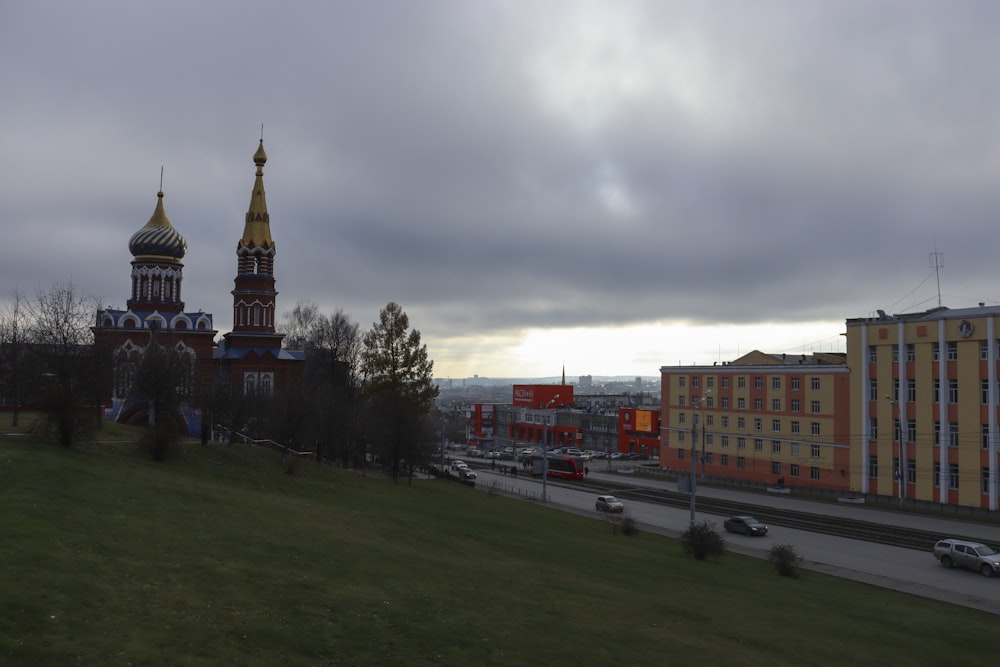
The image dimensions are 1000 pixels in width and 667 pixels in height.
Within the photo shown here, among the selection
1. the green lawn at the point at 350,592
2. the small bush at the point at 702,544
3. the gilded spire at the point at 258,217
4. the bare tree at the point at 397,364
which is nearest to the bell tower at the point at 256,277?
the gilded spire at the point at 258,217

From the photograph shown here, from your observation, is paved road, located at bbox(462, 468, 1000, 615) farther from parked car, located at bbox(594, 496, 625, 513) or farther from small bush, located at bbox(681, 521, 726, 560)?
small bush, located at bbox(681, 521, 726, 560)

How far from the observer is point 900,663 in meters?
18.3

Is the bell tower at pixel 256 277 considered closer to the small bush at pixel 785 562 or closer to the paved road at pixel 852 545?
the paved road at pixel 852 545

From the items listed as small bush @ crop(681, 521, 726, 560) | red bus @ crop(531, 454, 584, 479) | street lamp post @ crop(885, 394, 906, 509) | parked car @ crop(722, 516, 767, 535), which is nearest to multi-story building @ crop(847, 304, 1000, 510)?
street lamp post @ crop(885, 394, 906, 509)

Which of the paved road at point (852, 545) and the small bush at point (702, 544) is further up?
the small bush at point (702, 544)

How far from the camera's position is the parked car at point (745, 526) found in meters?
43.6

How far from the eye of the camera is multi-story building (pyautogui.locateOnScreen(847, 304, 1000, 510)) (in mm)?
54312

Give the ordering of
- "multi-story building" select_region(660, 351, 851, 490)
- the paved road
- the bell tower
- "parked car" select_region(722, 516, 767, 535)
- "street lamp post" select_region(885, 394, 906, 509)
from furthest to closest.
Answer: "multi-story building" select_region(660, 351, 851, 490)
the bell tower
"street lamp post" select_region(885, 394, 906, 509)
"parked car" select_region(722, 516, 767, 535)
the paved road

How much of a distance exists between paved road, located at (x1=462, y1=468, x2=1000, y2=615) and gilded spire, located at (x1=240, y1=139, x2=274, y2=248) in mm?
31603

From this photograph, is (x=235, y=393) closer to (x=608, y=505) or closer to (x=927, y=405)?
(x=608, y=505)

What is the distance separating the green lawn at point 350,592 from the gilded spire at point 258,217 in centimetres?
3390

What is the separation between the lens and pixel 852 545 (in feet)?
137

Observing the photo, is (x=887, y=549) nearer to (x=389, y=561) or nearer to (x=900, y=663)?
Result: (x=900, y=663)

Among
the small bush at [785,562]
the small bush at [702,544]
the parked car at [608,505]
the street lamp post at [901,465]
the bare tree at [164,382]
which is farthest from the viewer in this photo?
the street lamp post at [901,465]
